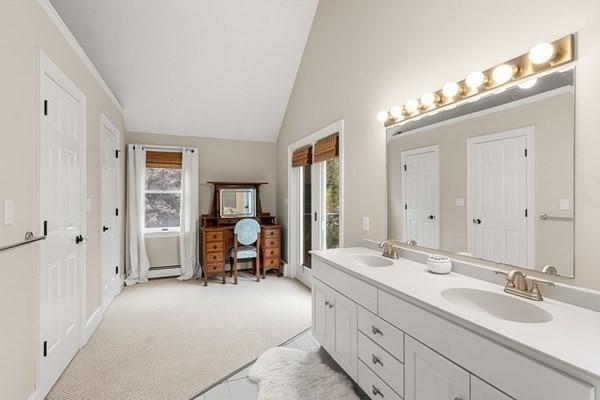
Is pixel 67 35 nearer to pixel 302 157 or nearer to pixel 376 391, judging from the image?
pixel 302 157

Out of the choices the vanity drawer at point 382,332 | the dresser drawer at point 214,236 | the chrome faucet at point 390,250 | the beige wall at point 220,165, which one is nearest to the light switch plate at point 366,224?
the chrome faucet at point 390,250

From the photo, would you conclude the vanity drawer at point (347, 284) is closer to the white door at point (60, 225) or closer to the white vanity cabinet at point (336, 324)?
the white vanity cabinet at point (336, 324)

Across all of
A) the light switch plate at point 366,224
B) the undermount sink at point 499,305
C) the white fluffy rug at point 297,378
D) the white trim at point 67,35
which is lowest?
the white fluffy rug at point 297,378

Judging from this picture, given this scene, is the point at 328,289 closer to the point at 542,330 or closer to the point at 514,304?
the point at 514,304

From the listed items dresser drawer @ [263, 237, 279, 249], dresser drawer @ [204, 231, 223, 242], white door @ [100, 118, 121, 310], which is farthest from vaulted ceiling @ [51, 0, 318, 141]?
dresser drawer @ [263, 237, 279, 249]

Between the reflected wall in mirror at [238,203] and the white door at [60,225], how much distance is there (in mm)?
2441

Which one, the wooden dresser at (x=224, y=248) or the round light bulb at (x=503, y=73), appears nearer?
the round light bulb at (x=503, y=73)

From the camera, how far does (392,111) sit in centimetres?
222

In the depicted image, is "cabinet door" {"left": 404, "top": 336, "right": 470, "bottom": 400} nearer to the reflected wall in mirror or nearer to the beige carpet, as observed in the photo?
the beige carpet

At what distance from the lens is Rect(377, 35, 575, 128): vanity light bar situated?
1.27m

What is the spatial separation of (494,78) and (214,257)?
13.1 feet

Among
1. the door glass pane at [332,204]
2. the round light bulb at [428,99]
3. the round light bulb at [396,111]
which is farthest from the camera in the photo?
the door glass pane at [332,204]

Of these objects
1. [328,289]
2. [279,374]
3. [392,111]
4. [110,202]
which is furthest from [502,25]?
[110,202]

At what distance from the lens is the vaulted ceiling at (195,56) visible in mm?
3062
